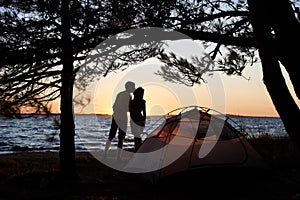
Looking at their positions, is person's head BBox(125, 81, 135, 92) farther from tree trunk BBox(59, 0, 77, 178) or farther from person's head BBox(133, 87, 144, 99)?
tree trunk BBox(59, 0, 77, 178)

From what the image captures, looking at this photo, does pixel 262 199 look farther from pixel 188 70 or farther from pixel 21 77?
pixel 21 77

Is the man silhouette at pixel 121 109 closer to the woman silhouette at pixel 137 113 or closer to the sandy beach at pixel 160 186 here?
the woman silhouette at pixel 137 113

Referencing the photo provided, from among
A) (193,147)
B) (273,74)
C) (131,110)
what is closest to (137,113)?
(131,110)

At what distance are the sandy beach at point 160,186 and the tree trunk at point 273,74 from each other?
1123 millimetres

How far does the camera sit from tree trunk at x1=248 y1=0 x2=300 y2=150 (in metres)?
4.19

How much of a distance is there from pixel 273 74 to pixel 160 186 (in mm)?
2484

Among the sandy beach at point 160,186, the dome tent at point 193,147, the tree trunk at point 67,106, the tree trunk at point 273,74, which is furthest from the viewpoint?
the dome tent at point 193,147

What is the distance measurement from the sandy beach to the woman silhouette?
1608 millimetres

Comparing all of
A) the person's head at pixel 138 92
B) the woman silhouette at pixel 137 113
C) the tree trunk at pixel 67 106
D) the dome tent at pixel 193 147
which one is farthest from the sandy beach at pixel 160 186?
the person's head at pixel 138 92

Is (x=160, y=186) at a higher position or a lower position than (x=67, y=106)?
lower

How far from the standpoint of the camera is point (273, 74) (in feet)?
13.9

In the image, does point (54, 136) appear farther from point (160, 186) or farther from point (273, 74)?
point (273, 74)

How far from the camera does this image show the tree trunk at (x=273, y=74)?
165 inches

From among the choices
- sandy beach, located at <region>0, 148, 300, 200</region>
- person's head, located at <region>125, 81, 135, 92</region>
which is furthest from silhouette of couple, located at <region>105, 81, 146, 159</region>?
sandy beach, located at <region>0, 148, 300, 200</region>
